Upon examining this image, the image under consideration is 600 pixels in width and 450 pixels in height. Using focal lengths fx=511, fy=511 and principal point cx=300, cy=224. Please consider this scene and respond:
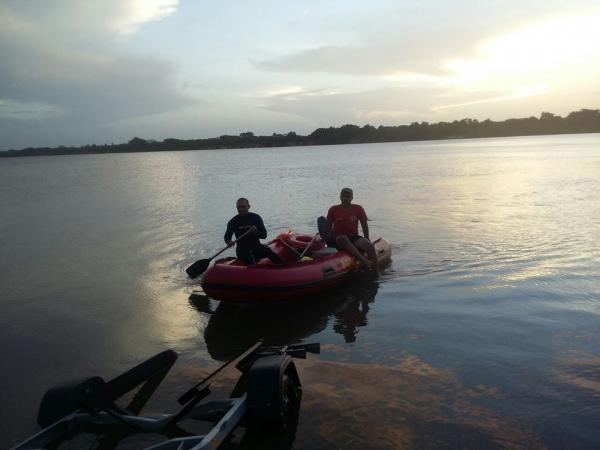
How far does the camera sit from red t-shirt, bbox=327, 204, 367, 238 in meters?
9.23

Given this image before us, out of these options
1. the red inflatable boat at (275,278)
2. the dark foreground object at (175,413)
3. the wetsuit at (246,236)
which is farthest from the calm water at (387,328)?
the wetsuit at (246,236)

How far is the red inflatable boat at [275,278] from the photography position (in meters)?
7.31

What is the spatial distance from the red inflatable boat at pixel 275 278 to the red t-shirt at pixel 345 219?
1.74 feet

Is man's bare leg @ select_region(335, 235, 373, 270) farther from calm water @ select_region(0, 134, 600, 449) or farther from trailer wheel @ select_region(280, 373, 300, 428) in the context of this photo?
trailer wheel @ select_region(280, 373, 300, 428)

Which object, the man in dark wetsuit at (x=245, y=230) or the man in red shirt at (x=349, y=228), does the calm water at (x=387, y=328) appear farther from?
the man in dark wetsuit at (x=245, y=230)

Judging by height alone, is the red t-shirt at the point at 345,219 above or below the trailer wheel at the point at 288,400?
above

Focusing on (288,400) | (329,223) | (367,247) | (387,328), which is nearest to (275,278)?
(387,328)

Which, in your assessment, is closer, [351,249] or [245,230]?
[245,230]

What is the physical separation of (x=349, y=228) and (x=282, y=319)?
2682mm

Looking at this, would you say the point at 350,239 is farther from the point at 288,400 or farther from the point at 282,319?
the point at 288,400

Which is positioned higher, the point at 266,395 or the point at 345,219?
the point at 345,219

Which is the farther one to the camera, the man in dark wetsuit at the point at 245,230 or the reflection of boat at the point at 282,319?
the man in dark wetsuit at the point at 245,230

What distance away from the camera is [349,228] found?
927 centimetres

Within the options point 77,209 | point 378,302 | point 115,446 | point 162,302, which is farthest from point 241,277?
point 77,209
